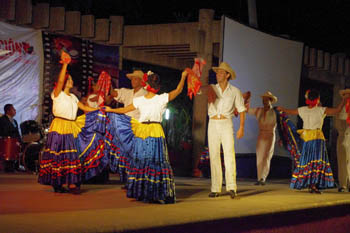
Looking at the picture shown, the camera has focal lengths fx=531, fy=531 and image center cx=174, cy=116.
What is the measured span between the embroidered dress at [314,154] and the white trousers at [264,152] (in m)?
1.97

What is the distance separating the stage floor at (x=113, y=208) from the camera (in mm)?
4465

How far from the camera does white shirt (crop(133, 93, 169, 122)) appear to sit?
260 inches

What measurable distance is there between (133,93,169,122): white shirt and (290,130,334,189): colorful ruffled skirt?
3.45 m

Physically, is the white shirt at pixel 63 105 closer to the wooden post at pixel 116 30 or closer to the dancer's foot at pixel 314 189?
A: the dancer's foot at pixel 314 189

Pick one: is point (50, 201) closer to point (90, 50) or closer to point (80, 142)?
point (80, 142)

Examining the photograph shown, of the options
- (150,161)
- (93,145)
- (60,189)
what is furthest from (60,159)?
(150,161)

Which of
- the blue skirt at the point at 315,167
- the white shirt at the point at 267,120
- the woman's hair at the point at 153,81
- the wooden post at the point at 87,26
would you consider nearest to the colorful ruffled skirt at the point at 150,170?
the woman's hair at the point at 153,81

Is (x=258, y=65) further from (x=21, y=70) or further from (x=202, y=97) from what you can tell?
(x=21, y=70)

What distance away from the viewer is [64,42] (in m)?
13.0

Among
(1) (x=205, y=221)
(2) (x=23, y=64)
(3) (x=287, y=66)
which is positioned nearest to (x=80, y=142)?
(1) (x=205, y=221)

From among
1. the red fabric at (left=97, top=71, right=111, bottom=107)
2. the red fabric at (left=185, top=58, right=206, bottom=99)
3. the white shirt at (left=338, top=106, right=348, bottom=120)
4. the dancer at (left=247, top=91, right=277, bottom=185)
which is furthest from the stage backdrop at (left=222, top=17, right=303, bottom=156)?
the red fabric at (left=185, top=58, right=206, bottom=99)

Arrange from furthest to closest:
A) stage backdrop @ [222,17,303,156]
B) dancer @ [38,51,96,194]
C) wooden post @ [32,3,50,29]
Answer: wooden post @ [32,3,50,29], stage backdrop @ [222,17,303,156], dancer @ [38,51,96,194]

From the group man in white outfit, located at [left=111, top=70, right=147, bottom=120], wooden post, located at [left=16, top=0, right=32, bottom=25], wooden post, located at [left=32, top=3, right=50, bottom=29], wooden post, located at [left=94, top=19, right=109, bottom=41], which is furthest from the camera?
wooden post, located at [left=94, top=19, right=109, bottom=41]

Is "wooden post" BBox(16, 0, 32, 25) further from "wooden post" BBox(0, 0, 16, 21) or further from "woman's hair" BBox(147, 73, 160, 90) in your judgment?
"woman's hair" BBox(147, 73, 160, 90)
